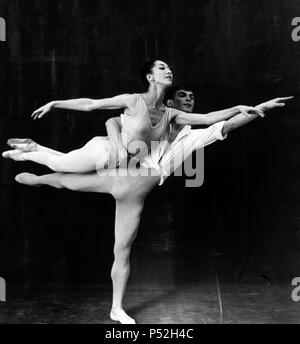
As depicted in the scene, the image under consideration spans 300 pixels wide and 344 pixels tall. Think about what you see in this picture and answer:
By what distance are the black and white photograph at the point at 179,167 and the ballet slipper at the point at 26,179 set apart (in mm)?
35

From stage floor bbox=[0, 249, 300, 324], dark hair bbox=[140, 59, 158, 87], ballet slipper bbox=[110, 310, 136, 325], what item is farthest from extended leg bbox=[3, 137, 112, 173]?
ballet slipper bbox=[110, 310, 136, 325]

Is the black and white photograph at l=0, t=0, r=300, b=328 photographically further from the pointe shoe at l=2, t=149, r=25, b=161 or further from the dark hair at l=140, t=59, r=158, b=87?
the dark hair at l=140, t=59, r=158, b=87

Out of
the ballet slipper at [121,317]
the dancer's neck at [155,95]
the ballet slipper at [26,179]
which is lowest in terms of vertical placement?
the ballet slipper at [121,317]

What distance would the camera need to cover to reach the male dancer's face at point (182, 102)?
5730 mm

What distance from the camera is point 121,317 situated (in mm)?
5559

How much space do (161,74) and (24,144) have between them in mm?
1379

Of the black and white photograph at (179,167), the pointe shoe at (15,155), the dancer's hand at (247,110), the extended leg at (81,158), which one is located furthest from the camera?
the black and white photograph at (179,167)

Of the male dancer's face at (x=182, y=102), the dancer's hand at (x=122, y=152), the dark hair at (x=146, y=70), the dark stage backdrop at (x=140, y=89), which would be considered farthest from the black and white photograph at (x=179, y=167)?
the dancer's hand at (x=122, y=152)

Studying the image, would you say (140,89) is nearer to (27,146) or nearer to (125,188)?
(125,188)

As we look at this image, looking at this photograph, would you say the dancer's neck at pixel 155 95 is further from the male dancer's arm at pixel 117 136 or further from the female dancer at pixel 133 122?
the male dancer's arm at pixel 117 136

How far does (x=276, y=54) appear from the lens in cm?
596

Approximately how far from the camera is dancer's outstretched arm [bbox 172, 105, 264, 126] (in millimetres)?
5294

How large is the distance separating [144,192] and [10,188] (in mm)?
1294

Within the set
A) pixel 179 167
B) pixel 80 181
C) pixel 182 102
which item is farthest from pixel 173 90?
pixel 80 181
